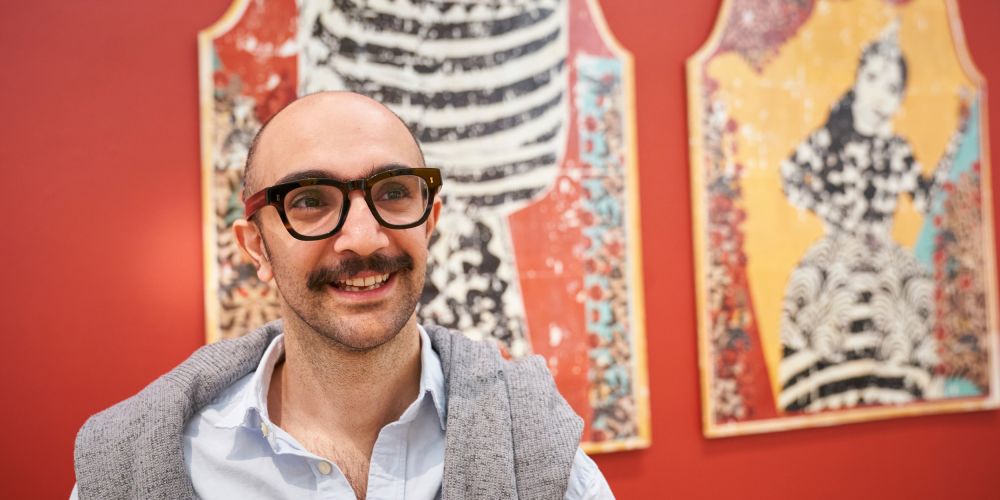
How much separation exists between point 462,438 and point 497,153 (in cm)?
104

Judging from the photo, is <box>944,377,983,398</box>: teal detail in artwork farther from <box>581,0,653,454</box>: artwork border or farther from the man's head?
the man's head

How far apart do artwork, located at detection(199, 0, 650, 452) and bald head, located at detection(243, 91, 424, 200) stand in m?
0.69

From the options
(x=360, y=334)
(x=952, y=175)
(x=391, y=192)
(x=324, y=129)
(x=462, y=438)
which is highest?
(x=952, y=175)

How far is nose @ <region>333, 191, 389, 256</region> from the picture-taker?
101 cm

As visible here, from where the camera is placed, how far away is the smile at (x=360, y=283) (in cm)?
103

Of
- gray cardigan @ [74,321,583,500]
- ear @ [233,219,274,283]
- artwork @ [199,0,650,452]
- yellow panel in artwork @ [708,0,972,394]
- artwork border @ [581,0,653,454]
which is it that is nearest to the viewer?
gray cardigan @ [74,321,583,500]

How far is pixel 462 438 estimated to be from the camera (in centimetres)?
103

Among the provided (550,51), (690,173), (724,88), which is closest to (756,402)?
(690,173)

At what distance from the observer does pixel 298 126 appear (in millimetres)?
1085

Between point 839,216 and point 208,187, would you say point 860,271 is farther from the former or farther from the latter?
point 208,187

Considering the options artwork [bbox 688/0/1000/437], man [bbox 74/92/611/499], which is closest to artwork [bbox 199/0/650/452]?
artwork [bbox 688/0/1000/437]

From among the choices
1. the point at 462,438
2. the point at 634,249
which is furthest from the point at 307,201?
the point at 634,249

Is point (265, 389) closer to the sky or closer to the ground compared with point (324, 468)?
closer to the sky

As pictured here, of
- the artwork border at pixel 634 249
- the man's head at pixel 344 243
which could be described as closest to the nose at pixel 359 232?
the man's head at pixel 344 243
